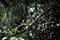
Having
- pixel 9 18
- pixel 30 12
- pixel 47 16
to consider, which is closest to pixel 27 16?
pixel 30 12

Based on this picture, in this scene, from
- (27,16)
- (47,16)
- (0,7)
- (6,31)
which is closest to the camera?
(6,31)

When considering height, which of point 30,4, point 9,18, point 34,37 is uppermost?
point 30,4

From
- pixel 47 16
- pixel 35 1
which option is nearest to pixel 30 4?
pixel 35 1

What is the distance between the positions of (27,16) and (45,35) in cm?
48

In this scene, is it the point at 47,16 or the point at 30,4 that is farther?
the point at 30,4

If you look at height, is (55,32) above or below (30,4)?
below

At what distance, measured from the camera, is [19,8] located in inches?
107

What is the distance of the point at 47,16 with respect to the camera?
2277 millimetres

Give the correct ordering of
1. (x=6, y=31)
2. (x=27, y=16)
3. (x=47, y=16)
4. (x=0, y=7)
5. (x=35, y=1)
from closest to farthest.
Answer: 1. (x=6, y=31)
2. (x=47, y=16)
3. (x=35, y=1)
4. (x=27, y=16)
5. (x=0, y=7)

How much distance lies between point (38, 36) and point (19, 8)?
57cm

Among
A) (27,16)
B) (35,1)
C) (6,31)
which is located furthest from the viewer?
(27,16)

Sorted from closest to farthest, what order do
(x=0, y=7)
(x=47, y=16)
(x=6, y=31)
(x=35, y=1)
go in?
(x=6, y=31)
(x=47, y=16)
(x=35, y=1)
(x=0, y=7)

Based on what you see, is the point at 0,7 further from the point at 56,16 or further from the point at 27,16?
the point at 56,16

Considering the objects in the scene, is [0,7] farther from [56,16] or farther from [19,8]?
[56,16]
